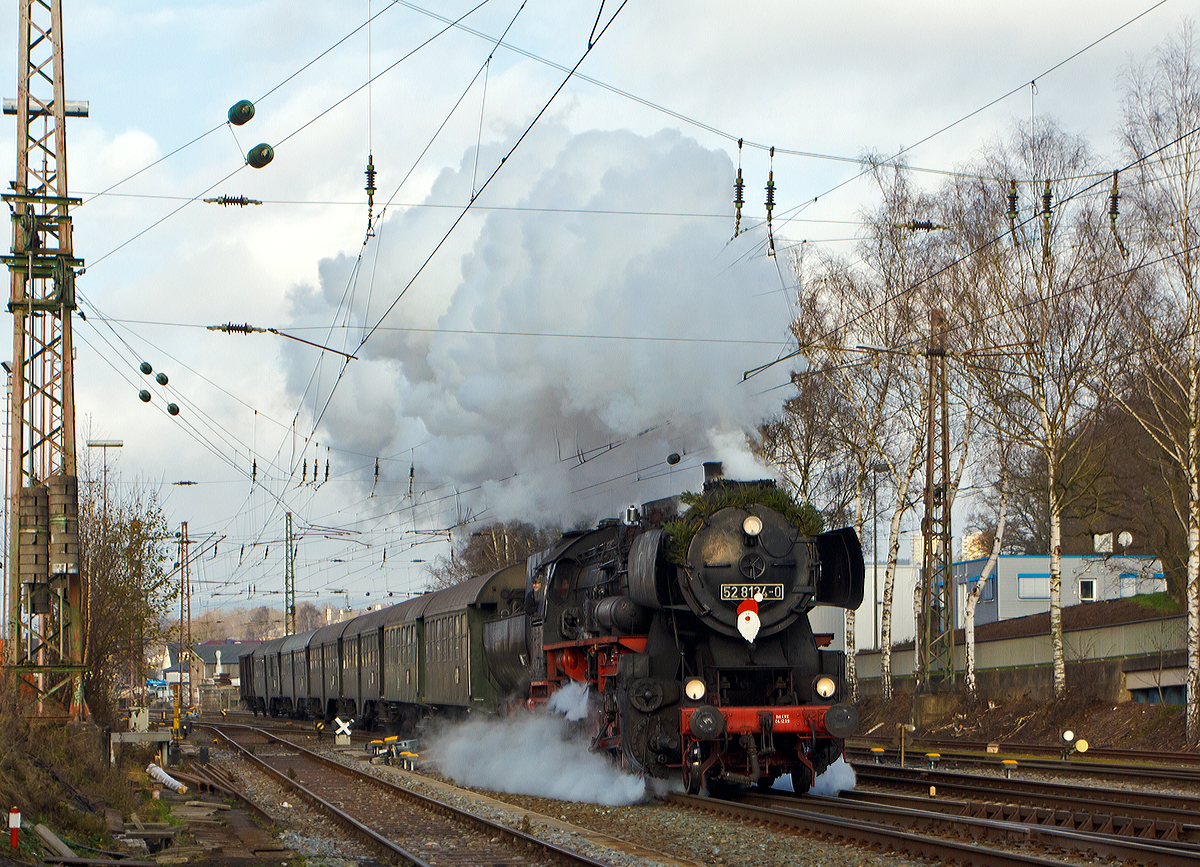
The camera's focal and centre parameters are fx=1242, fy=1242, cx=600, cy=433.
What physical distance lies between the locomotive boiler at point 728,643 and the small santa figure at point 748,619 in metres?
0.01

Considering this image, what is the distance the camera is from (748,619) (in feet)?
42.5

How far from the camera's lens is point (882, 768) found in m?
16.7

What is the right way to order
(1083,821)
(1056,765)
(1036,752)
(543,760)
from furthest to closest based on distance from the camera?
1. (1036,752)
2. (1056,765)
3. (543,760)
4. (1083,821)

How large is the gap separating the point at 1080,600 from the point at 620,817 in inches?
1392

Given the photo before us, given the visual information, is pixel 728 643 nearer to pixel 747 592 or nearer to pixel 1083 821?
pixel 747 592

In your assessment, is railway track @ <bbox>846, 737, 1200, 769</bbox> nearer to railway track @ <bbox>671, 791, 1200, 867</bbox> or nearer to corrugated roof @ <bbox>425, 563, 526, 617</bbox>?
corrugated roof @ <bbox>425, 563, 526, 617</bbox>

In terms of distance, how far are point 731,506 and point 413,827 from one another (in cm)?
466

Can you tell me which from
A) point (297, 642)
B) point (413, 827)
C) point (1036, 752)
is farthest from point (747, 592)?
point (297, 642)

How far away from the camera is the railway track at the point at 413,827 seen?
10203mm

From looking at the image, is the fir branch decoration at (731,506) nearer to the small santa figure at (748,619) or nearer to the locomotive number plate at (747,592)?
the locomotive number plate at (747,592)

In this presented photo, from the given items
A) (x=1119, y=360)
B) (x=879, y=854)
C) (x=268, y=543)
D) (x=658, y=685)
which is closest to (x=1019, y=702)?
(x=1119, y=360)

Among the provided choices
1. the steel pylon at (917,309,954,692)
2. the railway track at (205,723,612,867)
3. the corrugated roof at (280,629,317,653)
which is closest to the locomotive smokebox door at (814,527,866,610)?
the railway track at (205,723,612,867)

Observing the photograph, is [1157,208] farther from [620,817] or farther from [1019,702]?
[620,817]

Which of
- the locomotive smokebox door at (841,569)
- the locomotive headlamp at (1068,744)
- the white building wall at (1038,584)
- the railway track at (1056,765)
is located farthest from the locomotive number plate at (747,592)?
the white building wall at (1038,584)
